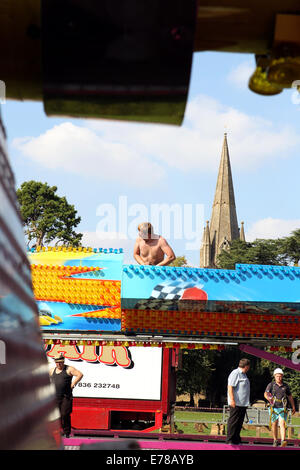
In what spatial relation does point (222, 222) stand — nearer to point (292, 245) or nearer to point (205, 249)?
point (205, 249)

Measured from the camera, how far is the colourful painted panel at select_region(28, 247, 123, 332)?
671cm

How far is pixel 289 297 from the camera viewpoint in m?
6.49

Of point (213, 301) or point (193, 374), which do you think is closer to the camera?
point (213, 301)

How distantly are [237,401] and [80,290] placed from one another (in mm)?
2447

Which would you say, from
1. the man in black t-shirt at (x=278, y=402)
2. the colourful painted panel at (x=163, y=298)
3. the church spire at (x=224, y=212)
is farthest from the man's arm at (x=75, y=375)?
the church spire at (x=224, y=212)

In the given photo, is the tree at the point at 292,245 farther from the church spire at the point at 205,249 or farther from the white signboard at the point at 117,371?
the white signboard at the point at 117,371

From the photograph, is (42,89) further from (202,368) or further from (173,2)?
(202,368)

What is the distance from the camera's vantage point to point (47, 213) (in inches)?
1750

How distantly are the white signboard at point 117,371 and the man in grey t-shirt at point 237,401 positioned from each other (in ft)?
11.3

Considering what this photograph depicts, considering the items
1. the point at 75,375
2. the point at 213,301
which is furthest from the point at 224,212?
the point at 213,301

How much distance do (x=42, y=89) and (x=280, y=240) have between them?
165 ft
